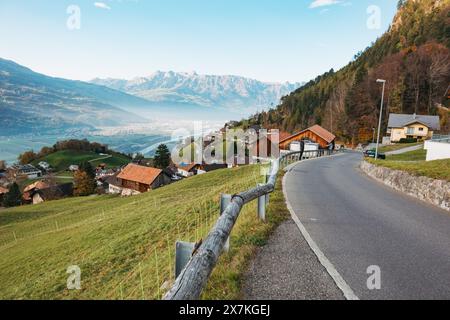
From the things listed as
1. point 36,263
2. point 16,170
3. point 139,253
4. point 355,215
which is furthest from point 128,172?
point 16,170

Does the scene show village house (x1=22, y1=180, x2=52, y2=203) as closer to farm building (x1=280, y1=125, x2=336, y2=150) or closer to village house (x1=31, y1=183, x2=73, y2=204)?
village house (x1=31, y1=183, x2=73, y2=204)

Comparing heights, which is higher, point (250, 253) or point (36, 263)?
point (250, 253)

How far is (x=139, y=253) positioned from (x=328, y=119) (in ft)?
297

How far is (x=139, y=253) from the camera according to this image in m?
10.9

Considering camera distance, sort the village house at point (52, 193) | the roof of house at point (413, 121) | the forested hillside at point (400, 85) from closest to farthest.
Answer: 1. the roof of house at point (413, 121)
2. the village house at point (52, 193)
3. the forested hillside at point (400, 85)

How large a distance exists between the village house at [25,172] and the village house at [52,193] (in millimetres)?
38699

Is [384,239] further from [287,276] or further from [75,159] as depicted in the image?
[75,159]

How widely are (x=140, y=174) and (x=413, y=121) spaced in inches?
2369

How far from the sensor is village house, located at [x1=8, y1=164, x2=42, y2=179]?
10605 centimetres

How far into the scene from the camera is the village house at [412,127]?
63925 millimetres

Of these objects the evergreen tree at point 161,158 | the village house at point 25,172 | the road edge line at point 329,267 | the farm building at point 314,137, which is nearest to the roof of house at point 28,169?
the village house at point 25,172

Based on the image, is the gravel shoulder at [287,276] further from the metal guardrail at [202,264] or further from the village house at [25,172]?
the village house at [25,172]

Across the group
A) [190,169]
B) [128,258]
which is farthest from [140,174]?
[128,258]
